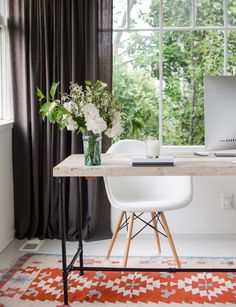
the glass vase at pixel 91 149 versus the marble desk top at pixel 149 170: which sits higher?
the glass vase at pixel 91 149

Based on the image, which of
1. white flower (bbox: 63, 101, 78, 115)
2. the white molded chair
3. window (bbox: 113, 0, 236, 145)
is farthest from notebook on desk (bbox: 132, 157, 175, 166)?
window (bbox: 113, 0, 236, 145)

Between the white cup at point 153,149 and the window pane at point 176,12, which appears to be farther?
the window pane at point 176,12

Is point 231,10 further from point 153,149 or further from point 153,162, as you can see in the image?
point 153,162

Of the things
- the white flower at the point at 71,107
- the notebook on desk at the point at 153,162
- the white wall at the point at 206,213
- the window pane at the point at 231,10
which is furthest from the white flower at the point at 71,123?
the window pane at the point at 231,10

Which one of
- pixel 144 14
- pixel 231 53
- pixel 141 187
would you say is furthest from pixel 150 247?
pixel 144 14

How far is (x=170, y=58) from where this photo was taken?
4.32 m

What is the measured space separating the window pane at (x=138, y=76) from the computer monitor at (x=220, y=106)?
Answer: 145 cm

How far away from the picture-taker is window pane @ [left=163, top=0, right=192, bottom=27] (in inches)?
167

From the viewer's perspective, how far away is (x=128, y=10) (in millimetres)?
4273

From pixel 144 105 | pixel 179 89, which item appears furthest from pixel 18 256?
pixel 179 89

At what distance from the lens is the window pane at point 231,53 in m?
4.27

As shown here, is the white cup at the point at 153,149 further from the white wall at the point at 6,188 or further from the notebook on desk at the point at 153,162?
the white wall at the point at 6,188

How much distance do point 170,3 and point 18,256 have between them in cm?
233

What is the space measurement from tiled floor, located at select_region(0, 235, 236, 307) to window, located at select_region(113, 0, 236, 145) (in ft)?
2.69
